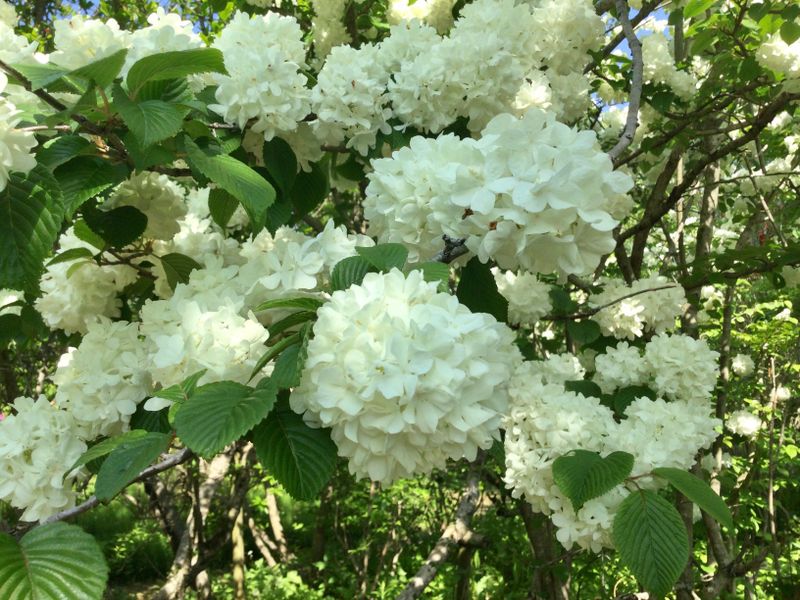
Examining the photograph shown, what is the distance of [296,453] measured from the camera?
3.21 feet

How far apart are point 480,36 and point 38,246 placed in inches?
45.1

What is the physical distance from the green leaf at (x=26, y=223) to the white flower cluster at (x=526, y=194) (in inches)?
23.8

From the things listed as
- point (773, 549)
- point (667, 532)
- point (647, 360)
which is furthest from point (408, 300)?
point (773, 549)

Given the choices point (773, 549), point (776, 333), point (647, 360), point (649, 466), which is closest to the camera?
point (649, 466)

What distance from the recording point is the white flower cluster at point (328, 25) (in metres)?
2.69

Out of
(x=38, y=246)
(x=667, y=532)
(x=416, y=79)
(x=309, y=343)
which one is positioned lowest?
(x=667, y=532)

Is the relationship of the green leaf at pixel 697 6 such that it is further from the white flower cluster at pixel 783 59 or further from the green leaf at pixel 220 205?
the green leaf at pixel 220 205

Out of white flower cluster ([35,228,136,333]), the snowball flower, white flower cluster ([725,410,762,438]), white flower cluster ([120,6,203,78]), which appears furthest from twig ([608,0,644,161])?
the snowball flower

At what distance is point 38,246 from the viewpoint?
44.4 inches

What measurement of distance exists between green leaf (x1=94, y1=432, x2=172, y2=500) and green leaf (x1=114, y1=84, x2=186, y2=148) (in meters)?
0.48

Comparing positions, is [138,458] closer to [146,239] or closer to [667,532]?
[667,532]

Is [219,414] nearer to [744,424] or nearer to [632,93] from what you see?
[632,93]

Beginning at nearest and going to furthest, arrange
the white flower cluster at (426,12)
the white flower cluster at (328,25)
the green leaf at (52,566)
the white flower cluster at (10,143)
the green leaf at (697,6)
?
the green leaf at (52,566) → the white flower cluster at (10,143) → the green leaf at (697,6) → the white flower cluster at (426,12) → the white flower cluster at (328,25)

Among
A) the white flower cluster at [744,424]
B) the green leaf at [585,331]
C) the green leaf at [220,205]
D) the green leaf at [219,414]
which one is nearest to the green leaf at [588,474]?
the green leaf at [219,414]
